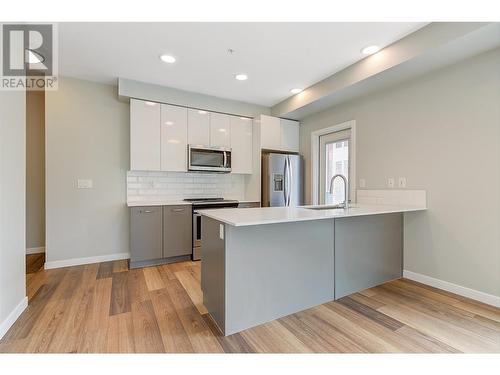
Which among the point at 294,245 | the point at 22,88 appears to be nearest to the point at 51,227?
the point at 22,88

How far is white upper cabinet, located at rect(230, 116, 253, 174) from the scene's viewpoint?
13.2 ft

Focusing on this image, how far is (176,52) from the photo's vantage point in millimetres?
2482

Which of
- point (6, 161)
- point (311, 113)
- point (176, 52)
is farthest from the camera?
point (311, 113)

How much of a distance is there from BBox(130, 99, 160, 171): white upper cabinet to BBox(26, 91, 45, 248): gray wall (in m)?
1.83

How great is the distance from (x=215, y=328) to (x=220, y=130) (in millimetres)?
2951

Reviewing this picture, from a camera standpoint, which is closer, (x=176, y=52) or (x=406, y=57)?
(x=406, y=57)

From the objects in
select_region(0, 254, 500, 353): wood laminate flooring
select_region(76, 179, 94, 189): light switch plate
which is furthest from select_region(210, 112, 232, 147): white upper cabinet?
select_region(0, 254, 500, 353): wood laminate flooring

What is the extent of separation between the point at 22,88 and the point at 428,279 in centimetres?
440

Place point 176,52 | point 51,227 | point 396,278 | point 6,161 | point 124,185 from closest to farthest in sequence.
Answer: point 6,161 < point 176,52 < point 396,278 < point 51,227 < point 124,185

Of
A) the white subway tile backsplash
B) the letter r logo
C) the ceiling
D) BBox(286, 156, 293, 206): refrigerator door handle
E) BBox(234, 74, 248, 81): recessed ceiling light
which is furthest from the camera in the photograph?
BBox(286, 156, 293, 206): refrigerator door handle

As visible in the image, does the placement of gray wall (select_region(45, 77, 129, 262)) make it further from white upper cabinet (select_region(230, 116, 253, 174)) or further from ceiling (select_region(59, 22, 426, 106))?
white upper cabinet (select_region(230, 116, 253, 174))

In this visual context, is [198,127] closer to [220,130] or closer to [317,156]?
[220,130]

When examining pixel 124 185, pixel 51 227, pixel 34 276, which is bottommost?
pixel 34 276

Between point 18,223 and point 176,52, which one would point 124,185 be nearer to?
point 18,223
